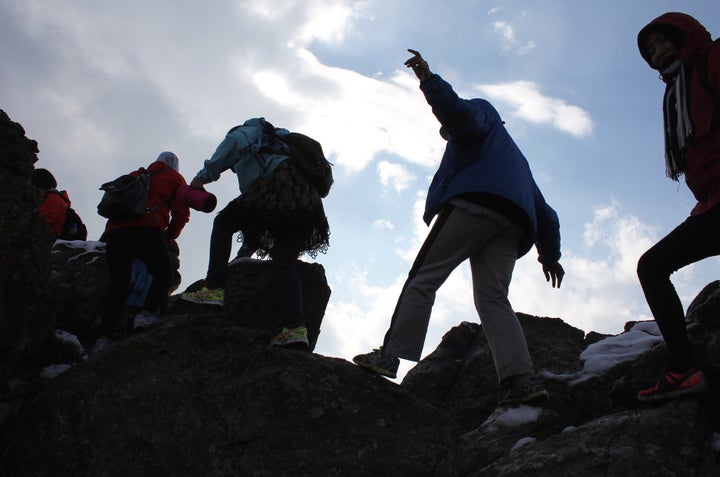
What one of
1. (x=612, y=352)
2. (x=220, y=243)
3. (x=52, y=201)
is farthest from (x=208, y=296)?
(x=612, y=352)

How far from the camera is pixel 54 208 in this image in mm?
7887

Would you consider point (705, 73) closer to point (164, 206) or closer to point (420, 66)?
point (420, 66)

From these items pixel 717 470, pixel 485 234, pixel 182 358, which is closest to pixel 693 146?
pixel 485 234

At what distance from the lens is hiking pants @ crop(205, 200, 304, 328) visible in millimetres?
5559

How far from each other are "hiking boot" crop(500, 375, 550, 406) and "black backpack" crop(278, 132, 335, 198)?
2734mm

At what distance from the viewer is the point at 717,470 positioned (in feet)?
10.5

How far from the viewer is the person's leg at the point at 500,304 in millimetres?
4340

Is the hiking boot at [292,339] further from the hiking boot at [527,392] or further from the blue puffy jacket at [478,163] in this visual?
the hiking boot at [527,392]

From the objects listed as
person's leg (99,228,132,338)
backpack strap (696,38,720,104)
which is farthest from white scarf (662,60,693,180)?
person's leg (99,228,132,338)

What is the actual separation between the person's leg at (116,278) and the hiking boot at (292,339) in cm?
174

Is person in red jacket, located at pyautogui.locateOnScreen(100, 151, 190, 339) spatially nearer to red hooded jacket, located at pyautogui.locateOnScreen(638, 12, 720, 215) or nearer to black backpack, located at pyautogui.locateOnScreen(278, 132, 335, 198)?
black backpack, located at pyautogui.locateOnScreen(278, 132, 335, 198)

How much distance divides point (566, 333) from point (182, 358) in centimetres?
493

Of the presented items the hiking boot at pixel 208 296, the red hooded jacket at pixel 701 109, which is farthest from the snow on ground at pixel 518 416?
the hiking boot at pixel 208 296

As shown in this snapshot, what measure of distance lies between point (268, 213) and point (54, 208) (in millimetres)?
3890
